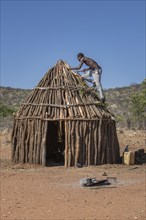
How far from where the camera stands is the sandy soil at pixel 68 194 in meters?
7.64

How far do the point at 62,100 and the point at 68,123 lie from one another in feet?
3.52

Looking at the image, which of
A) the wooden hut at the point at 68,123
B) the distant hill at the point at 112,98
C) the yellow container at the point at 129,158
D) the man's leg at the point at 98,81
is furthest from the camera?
the distant hill at the point at 112,98

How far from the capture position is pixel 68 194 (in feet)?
30.7

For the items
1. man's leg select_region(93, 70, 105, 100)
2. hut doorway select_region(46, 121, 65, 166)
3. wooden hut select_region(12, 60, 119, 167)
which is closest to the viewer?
wooden hut select_region(12, 60, 119, 167)

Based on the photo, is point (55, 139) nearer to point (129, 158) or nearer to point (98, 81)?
point (98, 81)

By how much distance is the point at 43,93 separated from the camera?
14258 mm

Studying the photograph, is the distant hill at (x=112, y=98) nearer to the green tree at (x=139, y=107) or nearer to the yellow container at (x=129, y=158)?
the green tree at (x=139, y=107)

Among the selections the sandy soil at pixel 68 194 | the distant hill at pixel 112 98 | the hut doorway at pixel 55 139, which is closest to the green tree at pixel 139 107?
the distant hill at pixel 112 98

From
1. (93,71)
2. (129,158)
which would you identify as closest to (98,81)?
(93,71)

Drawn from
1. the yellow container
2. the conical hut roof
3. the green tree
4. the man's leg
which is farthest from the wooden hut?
the green tree

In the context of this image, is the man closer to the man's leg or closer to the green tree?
the man's leg

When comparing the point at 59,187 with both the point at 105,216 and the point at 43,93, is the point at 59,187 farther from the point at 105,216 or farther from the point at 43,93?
the point at 43,93

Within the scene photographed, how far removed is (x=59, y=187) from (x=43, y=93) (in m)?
4.86

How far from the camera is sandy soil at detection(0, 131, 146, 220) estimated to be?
25.1 ft
